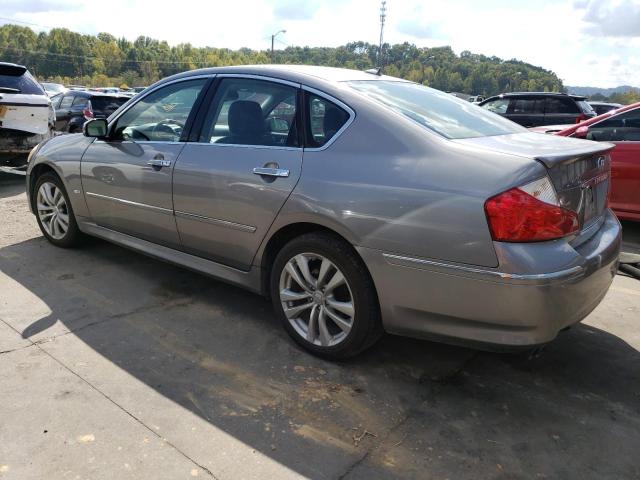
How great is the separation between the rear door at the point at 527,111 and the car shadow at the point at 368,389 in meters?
11.1

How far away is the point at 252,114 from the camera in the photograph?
3445mm

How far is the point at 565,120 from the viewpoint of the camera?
13.3 metres

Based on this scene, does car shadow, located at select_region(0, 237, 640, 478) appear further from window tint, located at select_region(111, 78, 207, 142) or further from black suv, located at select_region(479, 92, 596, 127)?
black suv, located at select_region(479, 92, 596, 127)

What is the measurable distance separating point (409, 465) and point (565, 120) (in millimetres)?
12916

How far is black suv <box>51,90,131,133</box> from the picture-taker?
12211 mm

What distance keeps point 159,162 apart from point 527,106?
1198cm

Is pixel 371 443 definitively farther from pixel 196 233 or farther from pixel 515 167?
pixel 196 233

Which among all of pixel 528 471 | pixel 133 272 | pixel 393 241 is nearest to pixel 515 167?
pixel 393 241

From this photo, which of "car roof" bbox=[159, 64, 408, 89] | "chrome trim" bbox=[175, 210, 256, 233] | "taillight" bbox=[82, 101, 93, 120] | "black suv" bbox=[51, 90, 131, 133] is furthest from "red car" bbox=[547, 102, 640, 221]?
"taillight" bbox=[82, 101, 93, 120]

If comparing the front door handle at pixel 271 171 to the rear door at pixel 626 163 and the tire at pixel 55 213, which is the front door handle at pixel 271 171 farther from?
the rear door at pixel 626 163

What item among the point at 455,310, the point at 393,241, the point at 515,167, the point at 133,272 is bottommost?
the point at 133,272

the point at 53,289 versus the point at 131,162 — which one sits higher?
the point at 131,162

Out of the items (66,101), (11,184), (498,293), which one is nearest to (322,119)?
(498,293)

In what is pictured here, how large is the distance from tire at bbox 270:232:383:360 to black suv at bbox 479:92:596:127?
38.2 ft
